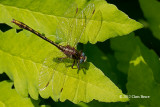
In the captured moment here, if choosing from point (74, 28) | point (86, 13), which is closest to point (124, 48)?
point (74, 28)

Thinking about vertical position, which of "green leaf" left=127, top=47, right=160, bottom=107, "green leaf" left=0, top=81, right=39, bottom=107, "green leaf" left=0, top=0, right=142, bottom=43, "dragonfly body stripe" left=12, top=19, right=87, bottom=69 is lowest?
"green leaf" left=127, top=47, right=160, bottom=107

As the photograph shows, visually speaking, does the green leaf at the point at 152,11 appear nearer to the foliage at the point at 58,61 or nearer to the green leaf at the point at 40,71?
the foliage at the point at 58,61

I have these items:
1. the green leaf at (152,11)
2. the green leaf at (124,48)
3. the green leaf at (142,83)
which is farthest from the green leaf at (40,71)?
the green leaf at (152,11)

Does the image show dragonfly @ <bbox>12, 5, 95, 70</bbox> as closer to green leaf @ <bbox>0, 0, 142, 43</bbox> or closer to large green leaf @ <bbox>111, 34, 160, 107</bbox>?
green leaf @ <bbox>0, 0, 142, 43</bbox>

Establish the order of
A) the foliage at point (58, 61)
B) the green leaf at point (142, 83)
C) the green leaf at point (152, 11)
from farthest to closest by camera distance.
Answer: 1. the green leaf at point (152, 11)
2. the green leaf at point (142, 83)
3. the foliage at point (58, 61)

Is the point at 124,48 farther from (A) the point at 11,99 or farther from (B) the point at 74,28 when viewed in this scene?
(A) the point at 11,99

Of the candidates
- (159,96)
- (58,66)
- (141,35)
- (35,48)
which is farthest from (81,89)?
(141,35)

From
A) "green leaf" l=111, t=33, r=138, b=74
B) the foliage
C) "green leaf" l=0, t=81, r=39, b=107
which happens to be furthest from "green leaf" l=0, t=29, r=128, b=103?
"green leaf" l=111, t=33, r=138, b=74
